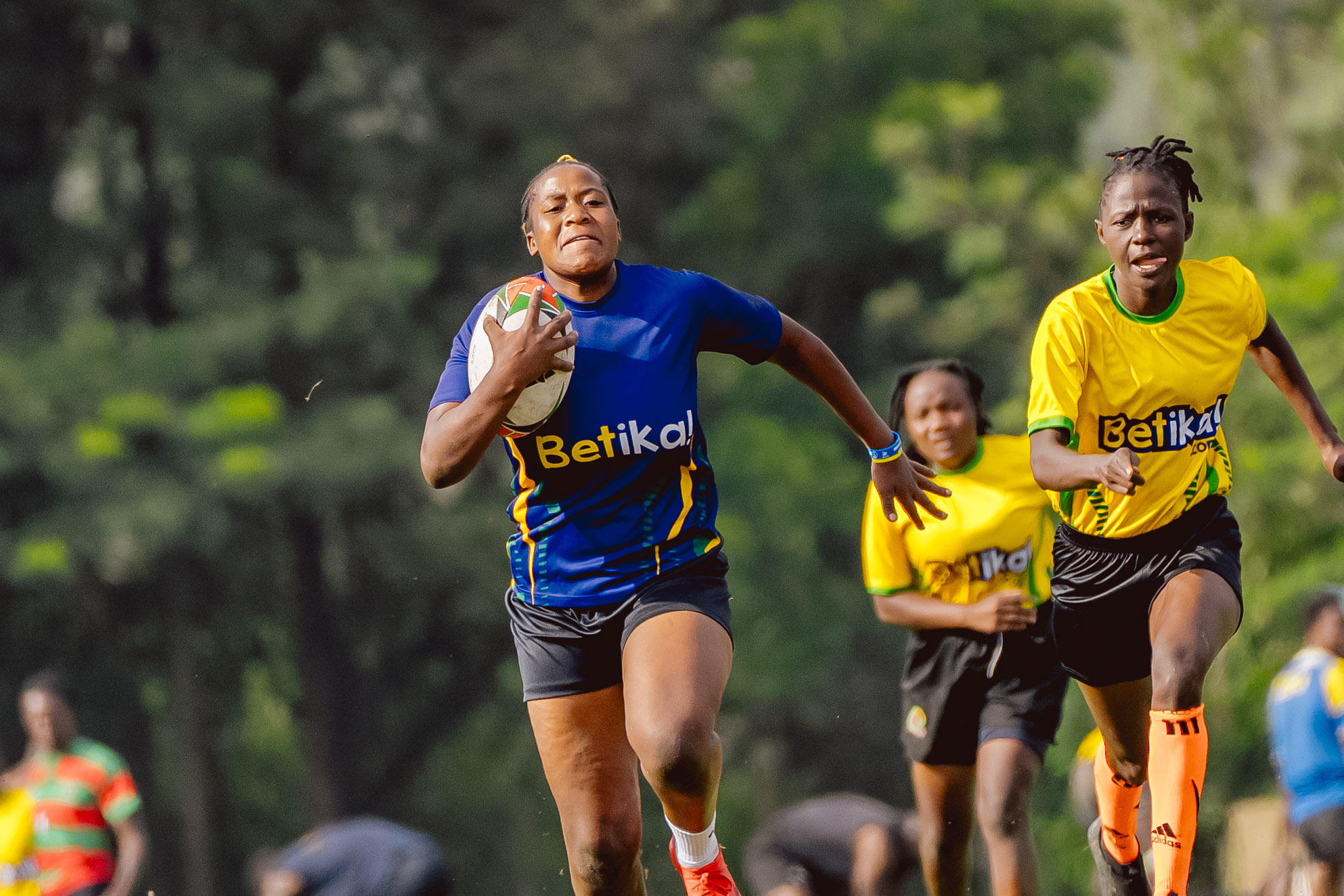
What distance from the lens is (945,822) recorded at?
19.7 feet

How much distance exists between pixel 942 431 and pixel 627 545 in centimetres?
223

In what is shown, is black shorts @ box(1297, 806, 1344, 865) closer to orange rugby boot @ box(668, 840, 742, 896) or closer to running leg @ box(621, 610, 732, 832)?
orange rugby boot @ box(668, 840, 742, 896)

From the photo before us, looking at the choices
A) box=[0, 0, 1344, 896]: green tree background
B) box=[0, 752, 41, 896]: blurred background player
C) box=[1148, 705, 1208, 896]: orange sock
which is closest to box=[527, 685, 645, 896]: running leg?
box=[1148, 705, 1208, 896]: orange sock

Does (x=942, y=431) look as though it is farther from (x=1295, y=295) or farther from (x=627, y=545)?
(x=1295, y=295)

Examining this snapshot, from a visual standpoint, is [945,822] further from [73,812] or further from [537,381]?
[73,812]

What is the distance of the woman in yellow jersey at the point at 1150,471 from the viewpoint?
4.51 m

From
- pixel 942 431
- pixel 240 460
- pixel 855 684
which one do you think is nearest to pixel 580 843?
pixel 942 431

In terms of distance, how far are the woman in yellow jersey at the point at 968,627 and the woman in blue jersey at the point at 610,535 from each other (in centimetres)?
175

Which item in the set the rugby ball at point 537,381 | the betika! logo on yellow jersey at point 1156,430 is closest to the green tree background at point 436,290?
the betika! logo on yellow jersey at point 1156,430

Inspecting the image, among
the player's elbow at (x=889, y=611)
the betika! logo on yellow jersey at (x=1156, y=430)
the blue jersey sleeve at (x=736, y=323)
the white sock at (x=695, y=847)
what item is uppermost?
the blue jersey sleeve at (x=736, y=323)

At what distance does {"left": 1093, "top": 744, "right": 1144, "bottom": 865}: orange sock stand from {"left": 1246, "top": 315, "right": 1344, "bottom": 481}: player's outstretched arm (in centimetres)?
114

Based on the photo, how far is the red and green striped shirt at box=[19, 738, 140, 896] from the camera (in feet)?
27.1

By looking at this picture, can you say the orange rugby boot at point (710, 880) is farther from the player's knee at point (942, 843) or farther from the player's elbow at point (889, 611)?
the player's elbow at point (889, 611)

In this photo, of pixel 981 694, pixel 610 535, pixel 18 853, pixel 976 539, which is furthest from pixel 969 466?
pixel 18 853
